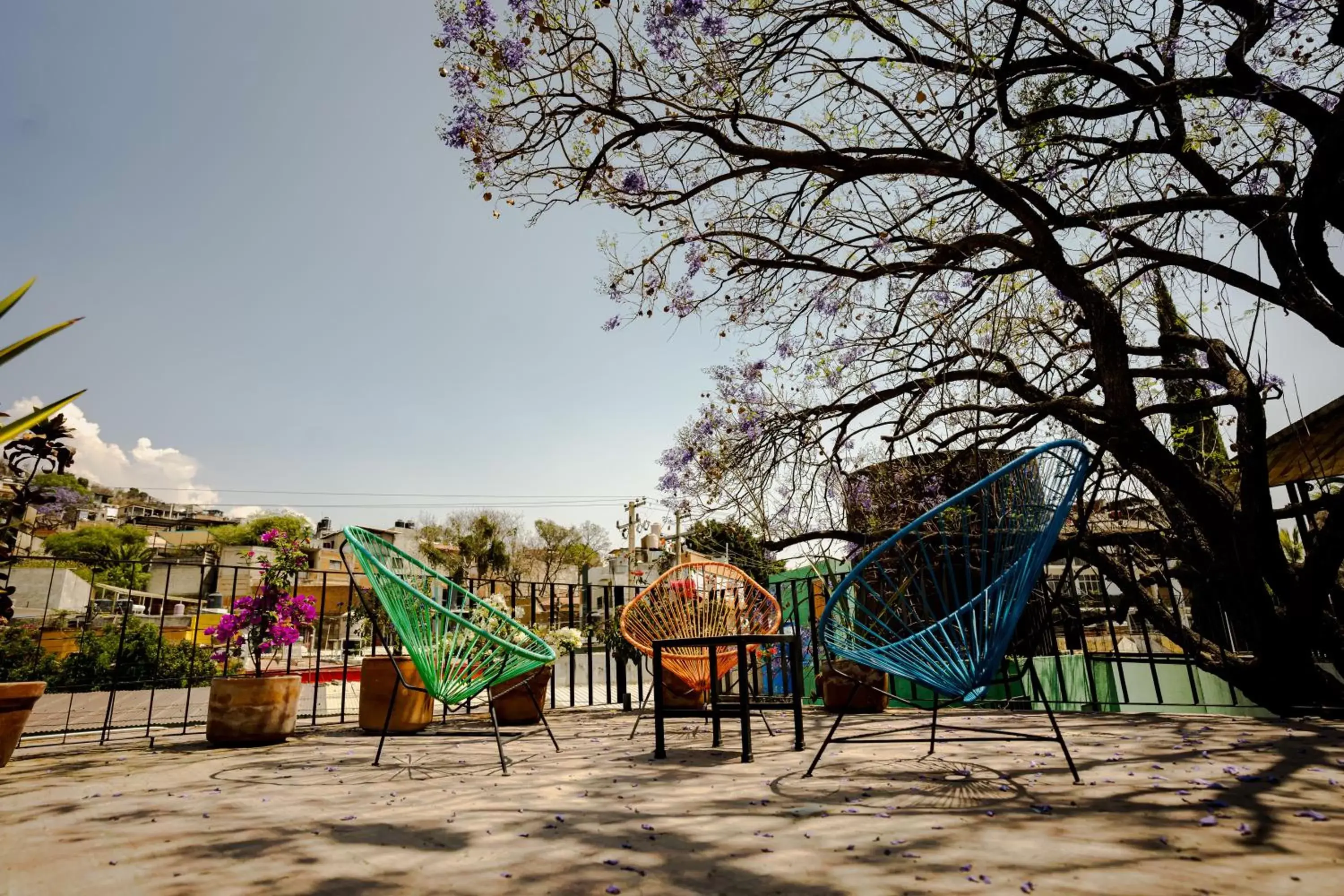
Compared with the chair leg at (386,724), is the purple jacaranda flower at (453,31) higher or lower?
higher

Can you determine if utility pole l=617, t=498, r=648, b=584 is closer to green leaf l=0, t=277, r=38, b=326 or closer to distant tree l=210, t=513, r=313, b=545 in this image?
distant tree l=210, t=513, r=313, b=545

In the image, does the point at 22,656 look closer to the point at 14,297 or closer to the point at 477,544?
the point at 14,297

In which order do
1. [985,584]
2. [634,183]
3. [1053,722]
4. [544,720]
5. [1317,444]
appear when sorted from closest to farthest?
[1053,722], [985,584], [544,720], [634,183], [1317,444]

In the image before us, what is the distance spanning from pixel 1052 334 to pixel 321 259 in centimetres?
712

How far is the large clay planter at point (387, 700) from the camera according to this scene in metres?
3.82

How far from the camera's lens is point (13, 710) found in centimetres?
274

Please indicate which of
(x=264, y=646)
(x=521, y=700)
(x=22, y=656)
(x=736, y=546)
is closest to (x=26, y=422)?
(x=264, y=646)

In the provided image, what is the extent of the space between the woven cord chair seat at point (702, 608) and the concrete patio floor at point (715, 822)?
3.65ft

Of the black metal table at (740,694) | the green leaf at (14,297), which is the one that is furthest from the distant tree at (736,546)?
the green leaf at (14,297)

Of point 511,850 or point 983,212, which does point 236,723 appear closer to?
point 511,850

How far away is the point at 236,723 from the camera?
3322 mm

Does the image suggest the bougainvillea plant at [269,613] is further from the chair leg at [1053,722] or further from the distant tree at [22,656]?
the chair leg at [1053,722]

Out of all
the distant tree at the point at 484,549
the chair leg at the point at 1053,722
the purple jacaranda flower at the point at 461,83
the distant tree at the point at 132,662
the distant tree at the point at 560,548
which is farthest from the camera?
the distant tree at the point at 560,548

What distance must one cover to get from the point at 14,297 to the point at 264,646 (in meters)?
2.01
